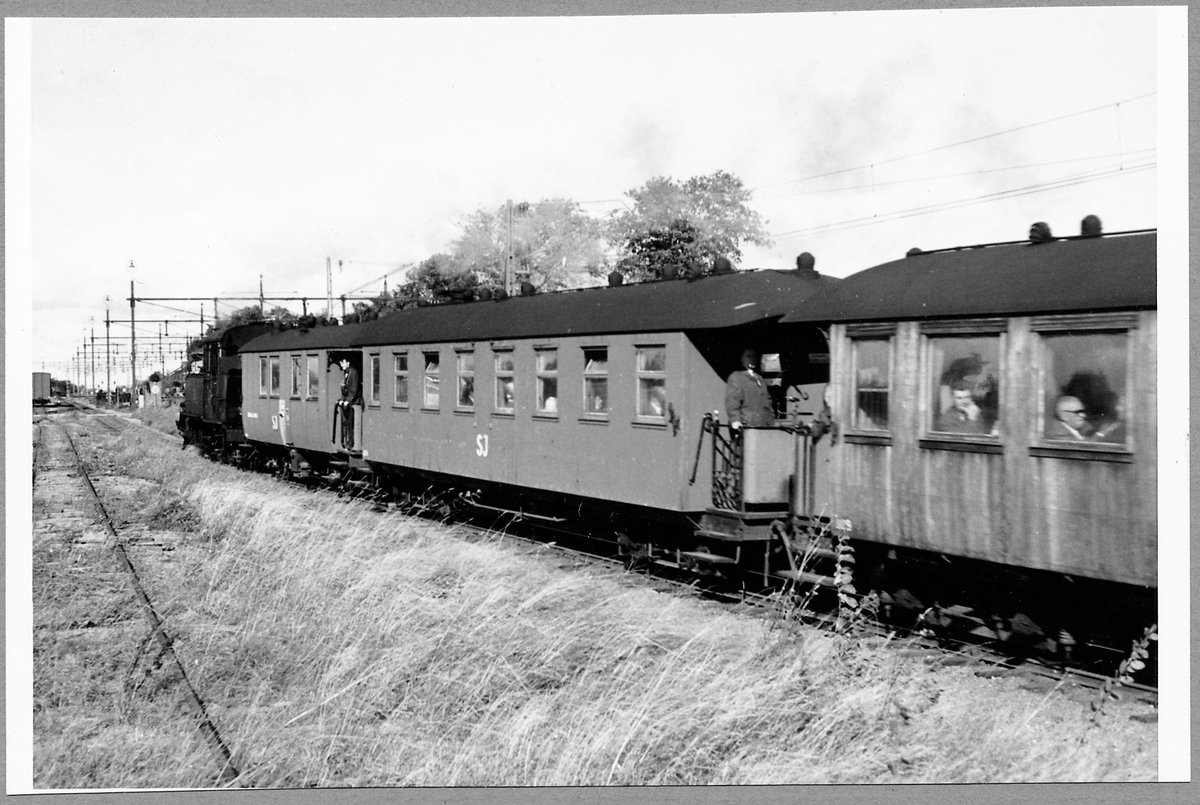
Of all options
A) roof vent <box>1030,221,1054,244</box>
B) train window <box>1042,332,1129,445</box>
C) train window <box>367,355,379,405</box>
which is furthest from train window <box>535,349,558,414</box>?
train window <box>1042,332,1129,445</box>

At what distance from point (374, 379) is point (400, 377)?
3.96 ft

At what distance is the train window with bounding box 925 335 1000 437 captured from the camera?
23.9 feet

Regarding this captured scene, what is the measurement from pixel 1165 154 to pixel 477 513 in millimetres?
10602

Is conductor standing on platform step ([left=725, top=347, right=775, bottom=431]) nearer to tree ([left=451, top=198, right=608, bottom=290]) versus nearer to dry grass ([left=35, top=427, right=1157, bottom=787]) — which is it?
dry grass ([left=35, top=427, right=1157, bottom=787])

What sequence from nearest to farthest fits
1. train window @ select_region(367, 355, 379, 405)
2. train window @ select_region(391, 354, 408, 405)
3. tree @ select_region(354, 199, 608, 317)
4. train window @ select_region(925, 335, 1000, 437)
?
train window @ select_region(925, 335, 1000, 437)
train window @ select_region(391, 354, 408, 405)
train window @ select_region(367, 355, 379, 405)
tree @ select_region(354, 199, 608, 317)

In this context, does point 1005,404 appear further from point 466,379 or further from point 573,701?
point 466,379

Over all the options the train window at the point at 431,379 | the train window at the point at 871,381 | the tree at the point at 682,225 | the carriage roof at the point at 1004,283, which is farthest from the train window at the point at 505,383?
the tree at the point at 682,225

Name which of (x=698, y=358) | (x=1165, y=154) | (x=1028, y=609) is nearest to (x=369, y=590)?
(x=698, y=358)

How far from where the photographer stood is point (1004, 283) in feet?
24.0

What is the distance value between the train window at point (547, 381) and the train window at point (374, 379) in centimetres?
568

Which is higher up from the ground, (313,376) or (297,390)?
(313,376)

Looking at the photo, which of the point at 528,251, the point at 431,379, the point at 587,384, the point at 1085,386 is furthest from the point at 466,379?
the point at 528,251

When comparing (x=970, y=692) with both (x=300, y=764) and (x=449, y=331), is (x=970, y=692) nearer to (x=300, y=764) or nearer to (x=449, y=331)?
(x=300, y=764)

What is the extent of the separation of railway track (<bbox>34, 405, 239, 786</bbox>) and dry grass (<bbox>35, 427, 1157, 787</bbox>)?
0.40 feet
